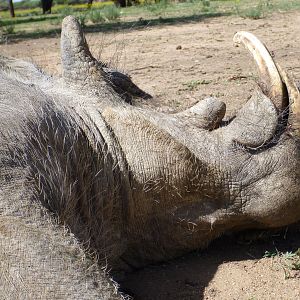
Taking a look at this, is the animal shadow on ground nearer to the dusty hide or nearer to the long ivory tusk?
the dusty hide

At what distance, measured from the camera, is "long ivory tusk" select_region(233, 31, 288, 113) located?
9.20 ft

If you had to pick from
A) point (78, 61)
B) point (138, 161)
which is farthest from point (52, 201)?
point (78, 61)

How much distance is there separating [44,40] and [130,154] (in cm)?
1008

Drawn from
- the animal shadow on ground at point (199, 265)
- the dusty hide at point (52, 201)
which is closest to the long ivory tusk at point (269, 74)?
the animal shadow on ground at point (199, 265)

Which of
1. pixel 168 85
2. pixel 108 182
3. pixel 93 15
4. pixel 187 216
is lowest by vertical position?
pixel 93 15

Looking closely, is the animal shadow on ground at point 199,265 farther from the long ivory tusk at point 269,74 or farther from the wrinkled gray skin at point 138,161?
the long ivory tusk at point 269,74

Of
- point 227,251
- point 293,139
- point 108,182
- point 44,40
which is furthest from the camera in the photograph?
point 44,40

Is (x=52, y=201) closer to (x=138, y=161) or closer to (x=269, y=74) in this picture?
(x=138, y=161)

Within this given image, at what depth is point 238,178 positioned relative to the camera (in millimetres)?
2807

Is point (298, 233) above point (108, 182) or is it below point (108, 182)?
below

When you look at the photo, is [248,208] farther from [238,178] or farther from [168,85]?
[168,85]

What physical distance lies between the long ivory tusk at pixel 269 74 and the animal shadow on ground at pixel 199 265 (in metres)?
0.57

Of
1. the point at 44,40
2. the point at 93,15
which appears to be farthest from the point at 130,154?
the point at 93,15

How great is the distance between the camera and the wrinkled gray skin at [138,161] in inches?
95.7
